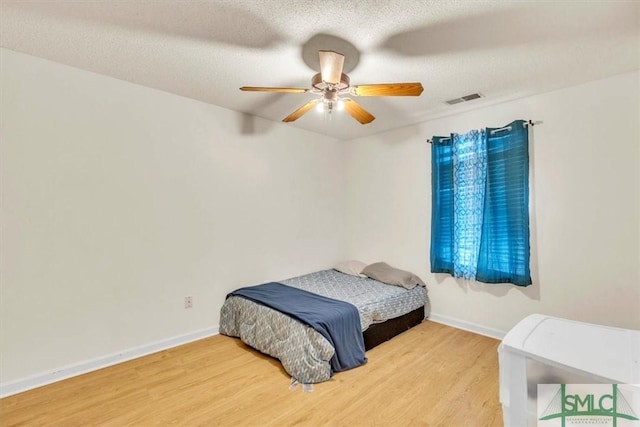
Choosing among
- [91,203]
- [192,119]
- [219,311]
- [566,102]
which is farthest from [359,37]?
[219,311]

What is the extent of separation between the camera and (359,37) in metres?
1.96

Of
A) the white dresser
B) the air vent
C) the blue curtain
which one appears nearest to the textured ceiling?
the air vent

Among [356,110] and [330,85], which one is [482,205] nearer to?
[356,110]

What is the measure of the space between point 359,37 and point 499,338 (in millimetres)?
3126

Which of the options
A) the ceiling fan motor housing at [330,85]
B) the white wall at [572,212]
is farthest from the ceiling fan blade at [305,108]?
the white wall at [572,212]

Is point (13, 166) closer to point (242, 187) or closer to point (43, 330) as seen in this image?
point (43, 330)

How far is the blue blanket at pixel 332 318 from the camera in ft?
8.09

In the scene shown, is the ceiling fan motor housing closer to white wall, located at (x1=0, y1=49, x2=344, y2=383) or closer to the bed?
white wall, located at (x1=0, y1=49, x2=344, y2=383)

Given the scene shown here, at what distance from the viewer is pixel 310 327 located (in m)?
2.43

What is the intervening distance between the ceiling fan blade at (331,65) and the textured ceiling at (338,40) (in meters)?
0.22

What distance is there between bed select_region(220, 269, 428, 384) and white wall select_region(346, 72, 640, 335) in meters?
0.64

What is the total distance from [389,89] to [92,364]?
3.16 metres
